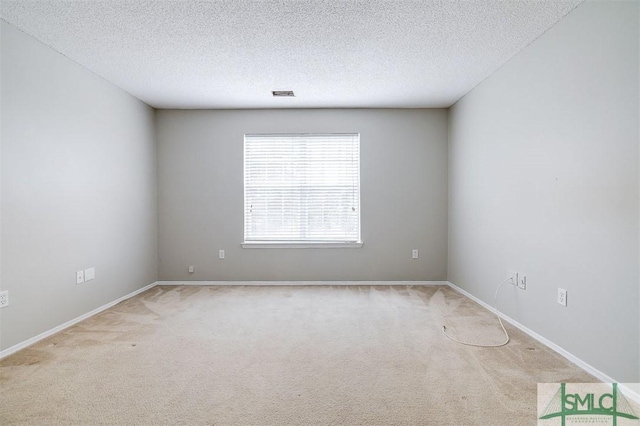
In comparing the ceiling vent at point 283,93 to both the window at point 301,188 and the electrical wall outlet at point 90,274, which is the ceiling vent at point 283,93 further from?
the electrical wall outlet at point 90,274

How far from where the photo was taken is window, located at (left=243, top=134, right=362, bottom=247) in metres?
4.53

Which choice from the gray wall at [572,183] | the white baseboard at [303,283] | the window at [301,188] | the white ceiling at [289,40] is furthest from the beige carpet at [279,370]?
the white ceiling at [289,40]

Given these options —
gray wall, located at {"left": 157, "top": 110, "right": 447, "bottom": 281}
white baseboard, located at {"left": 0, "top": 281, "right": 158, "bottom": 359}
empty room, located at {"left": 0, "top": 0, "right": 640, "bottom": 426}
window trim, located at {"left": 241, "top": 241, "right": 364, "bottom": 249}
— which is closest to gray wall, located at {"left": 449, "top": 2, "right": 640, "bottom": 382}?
empty room, located at {"left": 0, "top": 0, "right": 640, "bottom": 426}

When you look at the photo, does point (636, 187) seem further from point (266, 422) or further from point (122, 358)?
Result: point (122, 358)

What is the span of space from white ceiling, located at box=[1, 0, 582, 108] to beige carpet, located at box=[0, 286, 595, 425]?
2509 millimetres

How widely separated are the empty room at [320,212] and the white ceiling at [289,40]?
24 millimetres

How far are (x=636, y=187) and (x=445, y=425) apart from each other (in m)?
1.72

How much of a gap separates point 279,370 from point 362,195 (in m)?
2.84

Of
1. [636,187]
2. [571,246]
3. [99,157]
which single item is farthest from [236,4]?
[571,246]

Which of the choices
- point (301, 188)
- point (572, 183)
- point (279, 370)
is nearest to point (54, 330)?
point (279, 370)

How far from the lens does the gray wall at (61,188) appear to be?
8.02ft

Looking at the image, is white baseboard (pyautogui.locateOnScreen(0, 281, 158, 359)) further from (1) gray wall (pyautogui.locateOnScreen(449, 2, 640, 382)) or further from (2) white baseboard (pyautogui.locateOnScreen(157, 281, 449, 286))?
(1) gray wall (pyautogui.locateOnScreen(449, 2, 640, 382))

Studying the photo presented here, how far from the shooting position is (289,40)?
8.76ft

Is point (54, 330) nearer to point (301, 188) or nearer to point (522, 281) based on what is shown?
point (301, 188)
